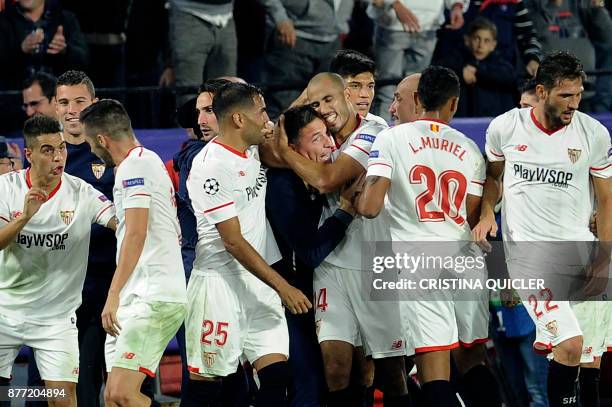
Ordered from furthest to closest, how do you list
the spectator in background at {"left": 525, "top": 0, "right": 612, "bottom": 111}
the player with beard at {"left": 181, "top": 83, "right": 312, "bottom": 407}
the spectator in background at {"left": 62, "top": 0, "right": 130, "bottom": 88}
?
1. the spectator in background at {"left": 525, "top": 0, "right": 612, "bottom": 111}
2. the spectator in background at {"left": 62, "top": 0, "right": 130, "bottom": 88}
3. the player with beard at {"left": 181, "top": 83, "right": 312, "bottom": 407}

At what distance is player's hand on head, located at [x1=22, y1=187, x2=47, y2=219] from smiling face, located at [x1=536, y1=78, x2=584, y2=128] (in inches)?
124

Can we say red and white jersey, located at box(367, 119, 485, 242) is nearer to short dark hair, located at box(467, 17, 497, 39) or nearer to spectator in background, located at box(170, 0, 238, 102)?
spectator in background, located at box(170, 0, 238, 102)

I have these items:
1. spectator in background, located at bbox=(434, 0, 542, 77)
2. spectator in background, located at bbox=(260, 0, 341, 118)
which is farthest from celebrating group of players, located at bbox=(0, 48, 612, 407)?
spectator in background, located at bbox=(434, 0, 542, 77)

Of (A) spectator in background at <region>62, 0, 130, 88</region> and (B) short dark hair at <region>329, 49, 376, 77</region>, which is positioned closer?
(B) short dark hair at <region>329, 49, 376, 77</region>

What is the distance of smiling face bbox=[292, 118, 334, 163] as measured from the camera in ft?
25.0

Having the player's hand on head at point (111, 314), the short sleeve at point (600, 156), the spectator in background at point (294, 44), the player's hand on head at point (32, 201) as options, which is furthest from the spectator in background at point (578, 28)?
the player's hand on head at point (111, 314)

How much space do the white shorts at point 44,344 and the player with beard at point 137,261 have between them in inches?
16.4

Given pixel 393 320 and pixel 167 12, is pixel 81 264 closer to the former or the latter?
pixel 393 320

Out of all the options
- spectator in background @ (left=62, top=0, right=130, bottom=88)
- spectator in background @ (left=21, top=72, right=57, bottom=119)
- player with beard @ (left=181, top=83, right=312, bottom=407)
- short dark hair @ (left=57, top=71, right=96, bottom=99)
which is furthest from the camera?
spectator in background @ (left=62, top=0, right=130, bottom=88)

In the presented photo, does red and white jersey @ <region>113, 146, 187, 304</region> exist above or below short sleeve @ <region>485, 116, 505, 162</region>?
below

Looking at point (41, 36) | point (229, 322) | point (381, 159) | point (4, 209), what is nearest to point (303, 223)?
point (381, 159)

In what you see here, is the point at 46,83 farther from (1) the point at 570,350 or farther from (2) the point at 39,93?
(1) the point at 570,350

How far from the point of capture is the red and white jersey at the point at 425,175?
7.46 metres

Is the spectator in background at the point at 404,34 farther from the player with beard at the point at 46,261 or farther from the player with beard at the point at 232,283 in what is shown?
the player with beard at the point at 46,261
